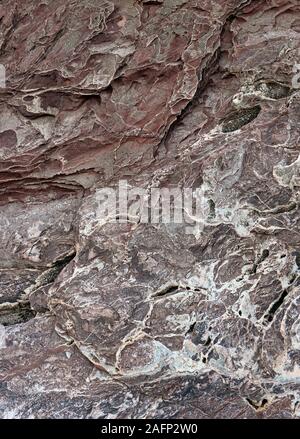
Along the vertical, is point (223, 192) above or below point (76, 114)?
below

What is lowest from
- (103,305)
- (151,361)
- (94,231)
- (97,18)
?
(151,361)

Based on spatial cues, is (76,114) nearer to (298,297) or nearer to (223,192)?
(223,192)

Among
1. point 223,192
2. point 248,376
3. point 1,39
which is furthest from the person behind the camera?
point 1,39

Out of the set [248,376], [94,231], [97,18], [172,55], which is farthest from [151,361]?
[97,18]

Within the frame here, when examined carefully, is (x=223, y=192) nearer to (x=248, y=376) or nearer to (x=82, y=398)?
(x=248, y=376)

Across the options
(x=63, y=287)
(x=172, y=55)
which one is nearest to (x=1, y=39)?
(x=172, y=55)

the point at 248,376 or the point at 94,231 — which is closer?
the point at 248,376

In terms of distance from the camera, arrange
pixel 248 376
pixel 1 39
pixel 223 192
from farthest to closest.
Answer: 1. pixel 1 39
2. pixel 223 192
3. pixel 248 376
